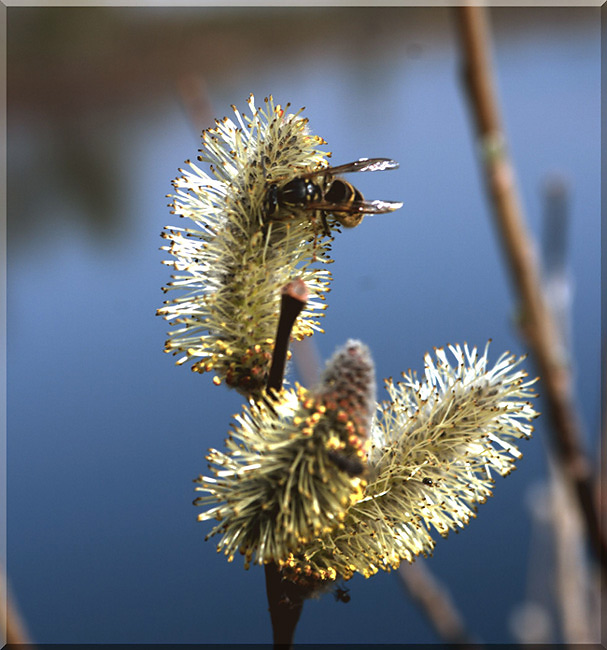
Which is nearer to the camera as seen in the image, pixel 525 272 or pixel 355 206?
pixel 355 206

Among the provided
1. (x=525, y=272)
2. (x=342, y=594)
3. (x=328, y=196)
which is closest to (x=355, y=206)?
(x=328, y=196)

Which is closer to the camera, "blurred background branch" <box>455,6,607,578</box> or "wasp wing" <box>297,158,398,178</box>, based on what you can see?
"wasp wing" <box>297,158,398,178</box>

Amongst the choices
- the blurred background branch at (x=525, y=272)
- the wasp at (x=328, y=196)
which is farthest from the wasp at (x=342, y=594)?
the blurred background branch at (x=525, y=272)

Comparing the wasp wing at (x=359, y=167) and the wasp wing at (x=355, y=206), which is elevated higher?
the wasp wing at (x=359, y=167)

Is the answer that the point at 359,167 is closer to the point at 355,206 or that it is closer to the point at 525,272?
the point at 355,206

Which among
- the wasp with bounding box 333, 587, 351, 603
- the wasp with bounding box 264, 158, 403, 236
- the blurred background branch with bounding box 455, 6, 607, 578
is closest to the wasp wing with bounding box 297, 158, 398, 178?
the wasp with bounding box 264, 158, 403, 236

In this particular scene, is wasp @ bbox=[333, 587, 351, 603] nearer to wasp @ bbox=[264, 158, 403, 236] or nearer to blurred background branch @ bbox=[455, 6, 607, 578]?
wasp @ bbox=[264, 158, 403, 236]

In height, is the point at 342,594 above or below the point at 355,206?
below

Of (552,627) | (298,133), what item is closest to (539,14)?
(552,627)

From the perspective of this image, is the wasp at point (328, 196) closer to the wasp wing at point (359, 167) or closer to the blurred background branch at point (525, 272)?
the wasp wing at point (359, 167)
